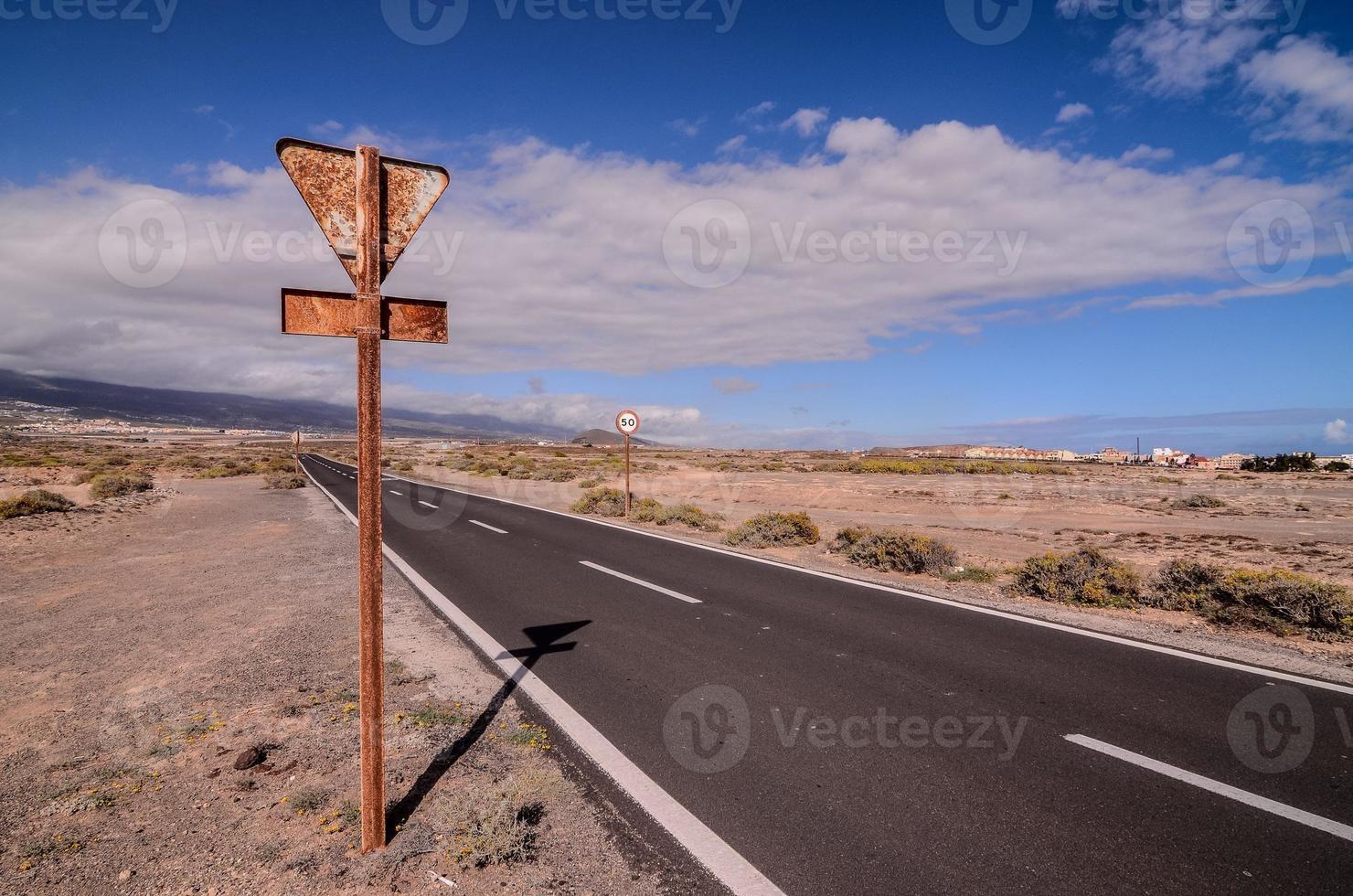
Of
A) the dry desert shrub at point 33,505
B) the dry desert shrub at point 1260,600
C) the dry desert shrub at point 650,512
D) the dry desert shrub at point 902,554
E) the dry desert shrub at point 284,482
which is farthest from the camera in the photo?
the dry desert shrub at point 284,482

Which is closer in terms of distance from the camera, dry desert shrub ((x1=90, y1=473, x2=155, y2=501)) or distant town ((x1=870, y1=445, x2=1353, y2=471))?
dry desert shrub ((x1=90, y1=473, x2=155, y2=501))

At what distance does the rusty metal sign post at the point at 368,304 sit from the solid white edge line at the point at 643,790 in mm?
1301

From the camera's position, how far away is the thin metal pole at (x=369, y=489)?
326 centimetres

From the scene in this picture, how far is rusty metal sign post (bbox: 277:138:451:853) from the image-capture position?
10.6 ft

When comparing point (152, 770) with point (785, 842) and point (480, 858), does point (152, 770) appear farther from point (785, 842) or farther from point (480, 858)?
point (785, 842)

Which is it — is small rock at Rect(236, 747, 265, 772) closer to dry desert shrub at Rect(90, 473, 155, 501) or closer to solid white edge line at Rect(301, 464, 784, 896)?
solid white edge line at Rect(301, 464, 784, 896)

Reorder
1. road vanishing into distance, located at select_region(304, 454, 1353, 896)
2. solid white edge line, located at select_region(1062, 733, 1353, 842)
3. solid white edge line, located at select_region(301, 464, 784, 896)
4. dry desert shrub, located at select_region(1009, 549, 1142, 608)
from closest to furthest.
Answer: solid white edge line, located at select_region(301, 464, 784, 896), road vanishing into distance, located at select_region(304, 454, 1353, 896), solid white edge line, located at select_region(1062, 733, 1353, 842), dry desert shrub, located at select_region(1009, 549, 1142, 608)

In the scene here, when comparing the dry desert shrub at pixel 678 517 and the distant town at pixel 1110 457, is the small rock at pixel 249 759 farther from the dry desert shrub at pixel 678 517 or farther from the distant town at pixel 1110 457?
the distant town at pixel 1110 457

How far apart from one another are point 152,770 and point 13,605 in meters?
7.33

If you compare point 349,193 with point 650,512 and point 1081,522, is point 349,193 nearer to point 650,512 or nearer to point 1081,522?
point 650,512

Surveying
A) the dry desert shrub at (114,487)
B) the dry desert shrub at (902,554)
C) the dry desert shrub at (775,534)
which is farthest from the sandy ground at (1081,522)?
the dry desert shrub at (114,487)

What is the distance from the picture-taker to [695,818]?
370 centimetres

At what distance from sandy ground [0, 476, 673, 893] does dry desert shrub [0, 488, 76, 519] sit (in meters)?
11.5

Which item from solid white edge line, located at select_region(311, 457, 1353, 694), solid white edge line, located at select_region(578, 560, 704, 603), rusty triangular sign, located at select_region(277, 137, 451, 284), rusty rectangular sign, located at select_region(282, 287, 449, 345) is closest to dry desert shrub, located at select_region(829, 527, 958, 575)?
solid white edge line, located at select_region(311, 457, 1353, 694)
